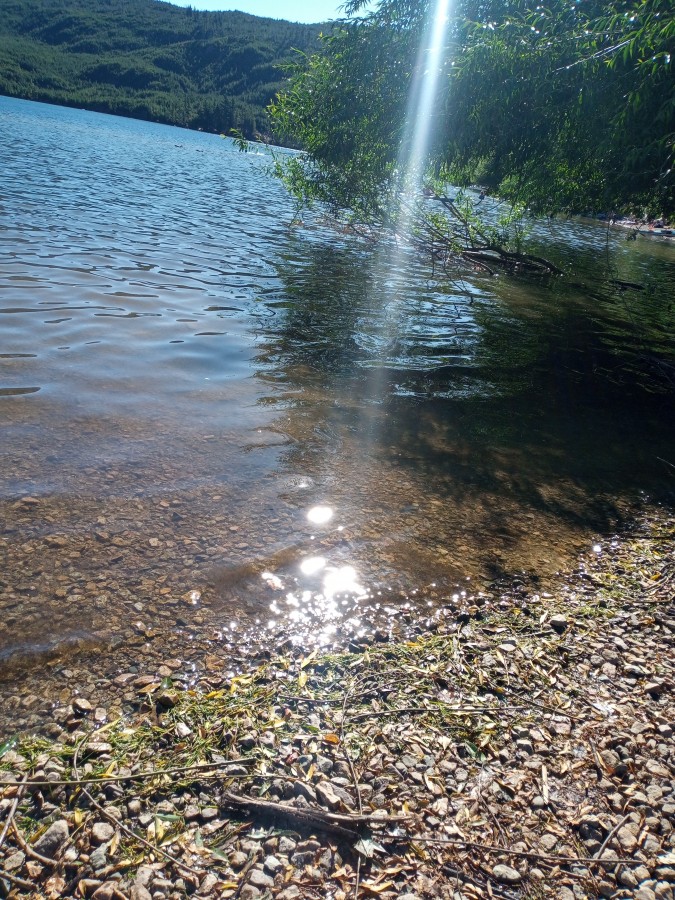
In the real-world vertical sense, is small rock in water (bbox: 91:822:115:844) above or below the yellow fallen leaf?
below

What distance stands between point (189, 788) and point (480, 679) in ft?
6.96

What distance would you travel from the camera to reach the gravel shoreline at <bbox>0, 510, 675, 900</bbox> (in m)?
2.71

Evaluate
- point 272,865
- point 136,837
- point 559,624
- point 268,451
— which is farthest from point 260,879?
point 268,451

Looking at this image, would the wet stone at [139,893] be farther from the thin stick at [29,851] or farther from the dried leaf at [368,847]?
the dried leaf at [368,847]

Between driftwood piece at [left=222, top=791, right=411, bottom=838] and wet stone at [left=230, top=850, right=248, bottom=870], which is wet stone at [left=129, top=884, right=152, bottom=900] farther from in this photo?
driftwood piece at [left=222, top=791, right=411, bottom=838]

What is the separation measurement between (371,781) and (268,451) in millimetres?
4541

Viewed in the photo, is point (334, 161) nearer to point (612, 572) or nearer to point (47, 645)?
point (612, 572)

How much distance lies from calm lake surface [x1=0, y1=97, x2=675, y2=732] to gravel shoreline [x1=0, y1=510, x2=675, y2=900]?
487 millimetres

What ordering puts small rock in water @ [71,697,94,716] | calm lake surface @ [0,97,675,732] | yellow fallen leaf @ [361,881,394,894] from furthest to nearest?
calm lake surface @ [0,97,675,732] < small rock in water @ [71,697,94,716] < yellow fallen leaf @ [361,881,394,894]

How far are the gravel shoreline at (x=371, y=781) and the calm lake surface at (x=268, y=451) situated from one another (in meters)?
0.49

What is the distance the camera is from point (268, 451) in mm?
7199

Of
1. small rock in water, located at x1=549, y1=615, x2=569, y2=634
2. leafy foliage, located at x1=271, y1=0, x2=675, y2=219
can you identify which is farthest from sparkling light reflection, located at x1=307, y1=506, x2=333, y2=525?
leafy foliage, located at x1=271, y1=0, x2=675, y2=219

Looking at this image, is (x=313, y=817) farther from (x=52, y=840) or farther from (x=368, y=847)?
(x=52, y=840)

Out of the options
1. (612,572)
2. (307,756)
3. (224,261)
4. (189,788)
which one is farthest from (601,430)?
(224,261)
